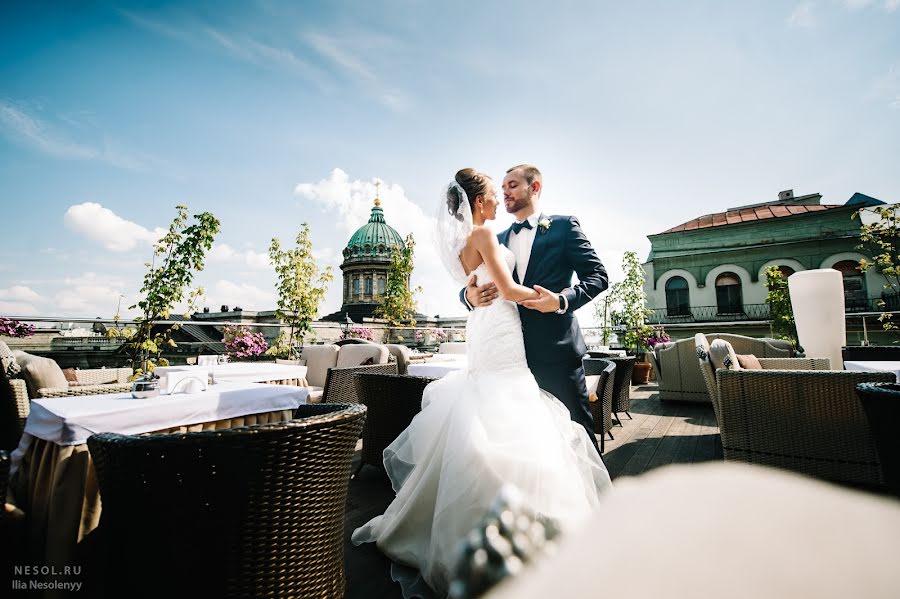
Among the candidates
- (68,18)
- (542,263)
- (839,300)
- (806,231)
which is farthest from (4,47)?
(806,231)

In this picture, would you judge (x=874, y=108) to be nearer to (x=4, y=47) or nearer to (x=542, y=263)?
(x=542, y=263)

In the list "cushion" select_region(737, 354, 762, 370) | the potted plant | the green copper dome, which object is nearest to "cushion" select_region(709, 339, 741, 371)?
"cushion" select_region(737, 354, 762, 370)

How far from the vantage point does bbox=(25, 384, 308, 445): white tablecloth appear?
1.85 metres

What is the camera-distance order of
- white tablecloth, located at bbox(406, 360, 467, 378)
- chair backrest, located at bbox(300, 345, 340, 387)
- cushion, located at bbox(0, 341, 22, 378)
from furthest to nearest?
chair backrest, located at bbox(300, 345, 340, 387) → white tablecloth, located at bbox(406, 360, 467, 378) → cushion, located at bbox(0, 341, 22, 378)

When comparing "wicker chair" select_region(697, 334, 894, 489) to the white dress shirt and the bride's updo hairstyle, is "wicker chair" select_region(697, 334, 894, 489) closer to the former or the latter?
the white dress shirt

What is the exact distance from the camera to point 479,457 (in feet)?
5.74

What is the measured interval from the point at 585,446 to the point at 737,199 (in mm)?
25479

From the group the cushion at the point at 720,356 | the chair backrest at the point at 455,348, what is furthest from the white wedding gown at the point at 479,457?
Result: the chair backrest at the point at 455,348

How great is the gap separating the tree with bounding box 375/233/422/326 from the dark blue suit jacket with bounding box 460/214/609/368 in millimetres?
19865

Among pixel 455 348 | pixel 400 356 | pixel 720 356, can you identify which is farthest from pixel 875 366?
pixel 455 348

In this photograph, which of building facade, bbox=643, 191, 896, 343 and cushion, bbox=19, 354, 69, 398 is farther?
building facade, bbox=643, 191, 896, 343

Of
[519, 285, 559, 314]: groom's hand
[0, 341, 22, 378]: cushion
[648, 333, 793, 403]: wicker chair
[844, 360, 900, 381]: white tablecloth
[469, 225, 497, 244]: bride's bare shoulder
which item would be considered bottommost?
[648, 333, 793, 403]: wicker chair

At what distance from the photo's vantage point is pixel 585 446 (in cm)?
194

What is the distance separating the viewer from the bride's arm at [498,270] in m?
1.94
